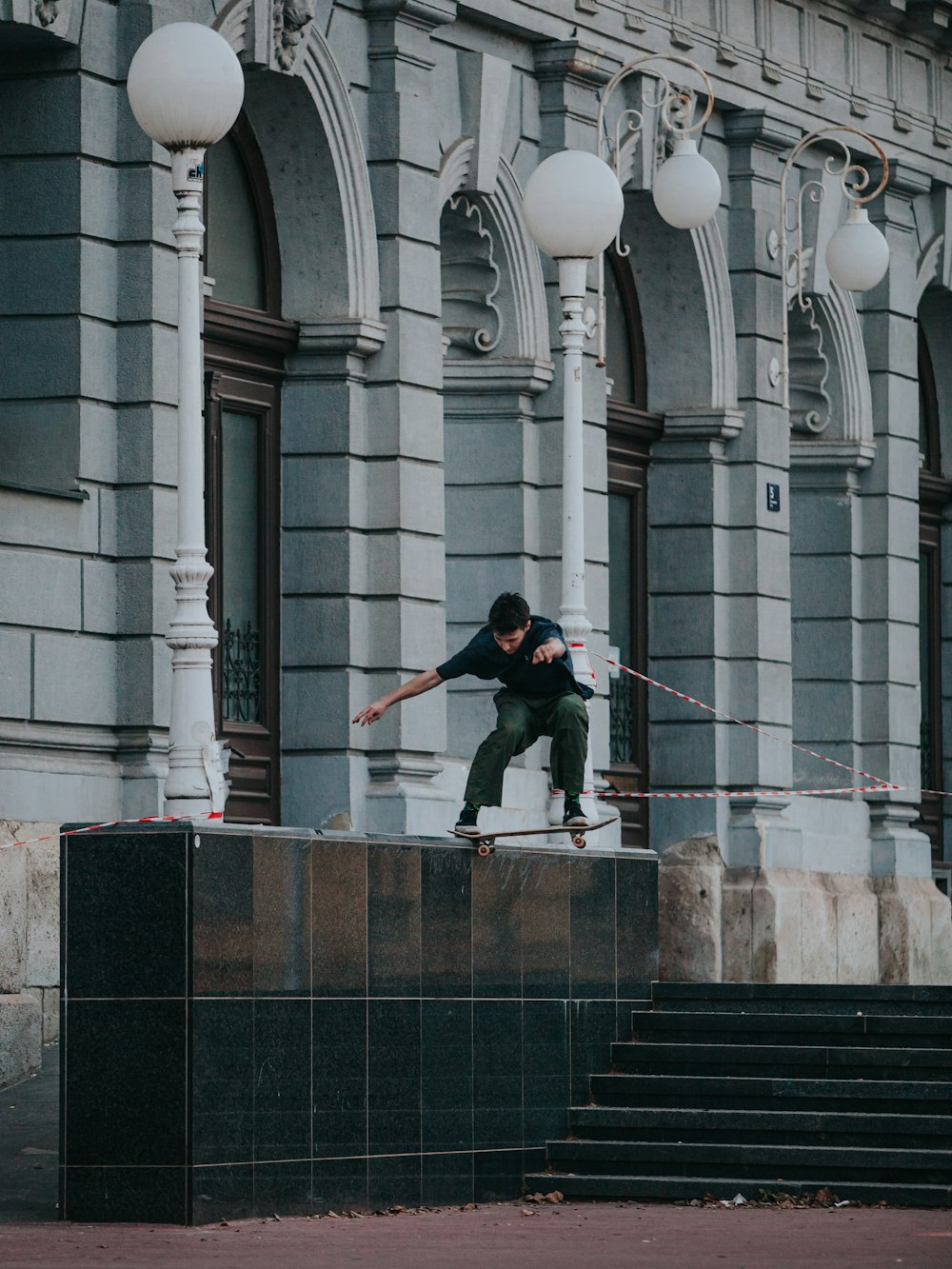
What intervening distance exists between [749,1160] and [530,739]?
2.57 metres

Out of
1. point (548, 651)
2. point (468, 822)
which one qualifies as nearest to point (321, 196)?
point (548, 651)

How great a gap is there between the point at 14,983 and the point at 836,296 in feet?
43.4

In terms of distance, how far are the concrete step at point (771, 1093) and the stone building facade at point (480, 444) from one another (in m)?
3.48

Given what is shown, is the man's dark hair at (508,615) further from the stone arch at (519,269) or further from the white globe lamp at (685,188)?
the stone arch at (519,269)

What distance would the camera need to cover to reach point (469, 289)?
24.0 metres

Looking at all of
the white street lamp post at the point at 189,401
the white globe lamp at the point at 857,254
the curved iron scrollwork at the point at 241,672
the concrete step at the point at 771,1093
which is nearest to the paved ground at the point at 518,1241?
the concrete step at the point at 771,1093

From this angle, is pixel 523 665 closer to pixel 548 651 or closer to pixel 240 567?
pixel 548 651

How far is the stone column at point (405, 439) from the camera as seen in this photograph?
21672 mm

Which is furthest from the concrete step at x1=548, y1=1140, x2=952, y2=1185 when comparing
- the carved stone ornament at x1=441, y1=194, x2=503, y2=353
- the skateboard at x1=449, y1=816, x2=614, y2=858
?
the carved stone ornament at x1=441, y1=194, x2=503, y2=353

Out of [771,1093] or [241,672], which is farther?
[241,672]

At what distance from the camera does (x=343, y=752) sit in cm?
2153

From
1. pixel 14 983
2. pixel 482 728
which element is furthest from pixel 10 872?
pixel 482 728

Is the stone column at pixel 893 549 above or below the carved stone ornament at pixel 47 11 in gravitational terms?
below

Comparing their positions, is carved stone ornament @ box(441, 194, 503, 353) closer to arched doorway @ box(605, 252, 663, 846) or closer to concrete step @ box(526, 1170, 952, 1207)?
arched doorway @ box(605, 252, 663, 846)
